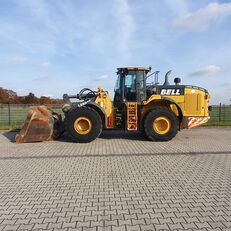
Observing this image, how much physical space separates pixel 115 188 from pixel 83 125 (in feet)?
19.7

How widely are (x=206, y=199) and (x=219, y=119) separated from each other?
16895 millimetres

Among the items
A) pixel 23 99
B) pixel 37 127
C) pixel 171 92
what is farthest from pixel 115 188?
pixel 23 99

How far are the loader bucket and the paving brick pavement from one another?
1.41 m

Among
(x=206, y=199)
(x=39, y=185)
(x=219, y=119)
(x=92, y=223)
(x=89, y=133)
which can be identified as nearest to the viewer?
(x=92, y=223)

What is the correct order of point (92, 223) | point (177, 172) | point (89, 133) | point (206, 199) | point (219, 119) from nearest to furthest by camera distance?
point (92, 223), point (206, 199), point (177, 172), point (89, 133), point (219, 119)

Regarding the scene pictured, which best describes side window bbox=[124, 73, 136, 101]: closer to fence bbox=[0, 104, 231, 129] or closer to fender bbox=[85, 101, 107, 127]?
fender bbox=[85, 101, 107, 127]

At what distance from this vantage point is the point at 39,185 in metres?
6.20

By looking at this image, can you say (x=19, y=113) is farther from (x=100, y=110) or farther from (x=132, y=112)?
(x=132, y=112)

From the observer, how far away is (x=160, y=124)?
11.8 metres

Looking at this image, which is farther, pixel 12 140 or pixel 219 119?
pixel 219 119

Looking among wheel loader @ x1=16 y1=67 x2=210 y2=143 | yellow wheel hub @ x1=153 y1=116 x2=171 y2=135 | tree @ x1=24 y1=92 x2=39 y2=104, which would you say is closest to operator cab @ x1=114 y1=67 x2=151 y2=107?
wheel loader @ x1=16 y1=67 x2=210 y2=143

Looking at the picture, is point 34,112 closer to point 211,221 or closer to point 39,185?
point 39,185

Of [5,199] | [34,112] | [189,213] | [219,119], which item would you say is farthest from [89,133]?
[219,119]

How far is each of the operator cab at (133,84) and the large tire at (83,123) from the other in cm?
131
